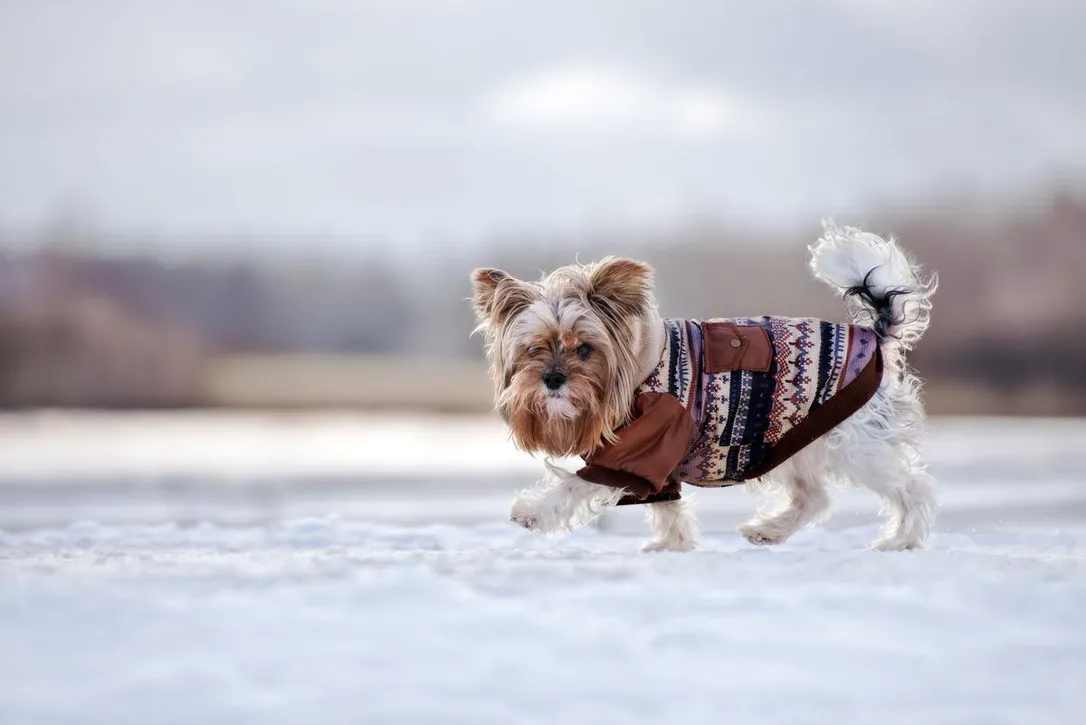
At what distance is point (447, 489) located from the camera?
34.1 ft

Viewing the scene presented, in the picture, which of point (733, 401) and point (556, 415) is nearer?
point (556, 415)

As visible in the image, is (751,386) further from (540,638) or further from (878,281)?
(540,638)

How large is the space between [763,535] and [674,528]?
1.62 feet

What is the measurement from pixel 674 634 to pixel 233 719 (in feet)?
3.59

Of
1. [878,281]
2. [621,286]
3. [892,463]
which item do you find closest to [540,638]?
[621,286]

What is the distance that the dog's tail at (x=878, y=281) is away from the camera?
529cm

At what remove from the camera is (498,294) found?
476 centimetres

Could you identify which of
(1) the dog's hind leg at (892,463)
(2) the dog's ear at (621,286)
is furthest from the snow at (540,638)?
(2) the dog's ear at (621,286)

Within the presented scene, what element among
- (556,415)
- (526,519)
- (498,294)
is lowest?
(526,519)

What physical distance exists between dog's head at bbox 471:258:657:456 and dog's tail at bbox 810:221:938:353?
1232 mm

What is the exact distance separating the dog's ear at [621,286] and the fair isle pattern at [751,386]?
239mm

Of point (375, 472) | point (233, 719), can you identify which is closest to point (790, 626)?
point (233, 719)

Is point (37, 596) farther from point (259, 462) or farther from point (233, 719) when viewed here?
point (259, 462)

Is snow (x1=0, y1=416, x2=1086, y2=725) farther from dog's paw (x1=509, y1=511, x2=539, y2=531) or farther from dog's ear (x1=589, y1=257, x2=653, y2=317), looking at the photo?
dog's ear (x1=589, y1=257, x2=653, y2=317)
